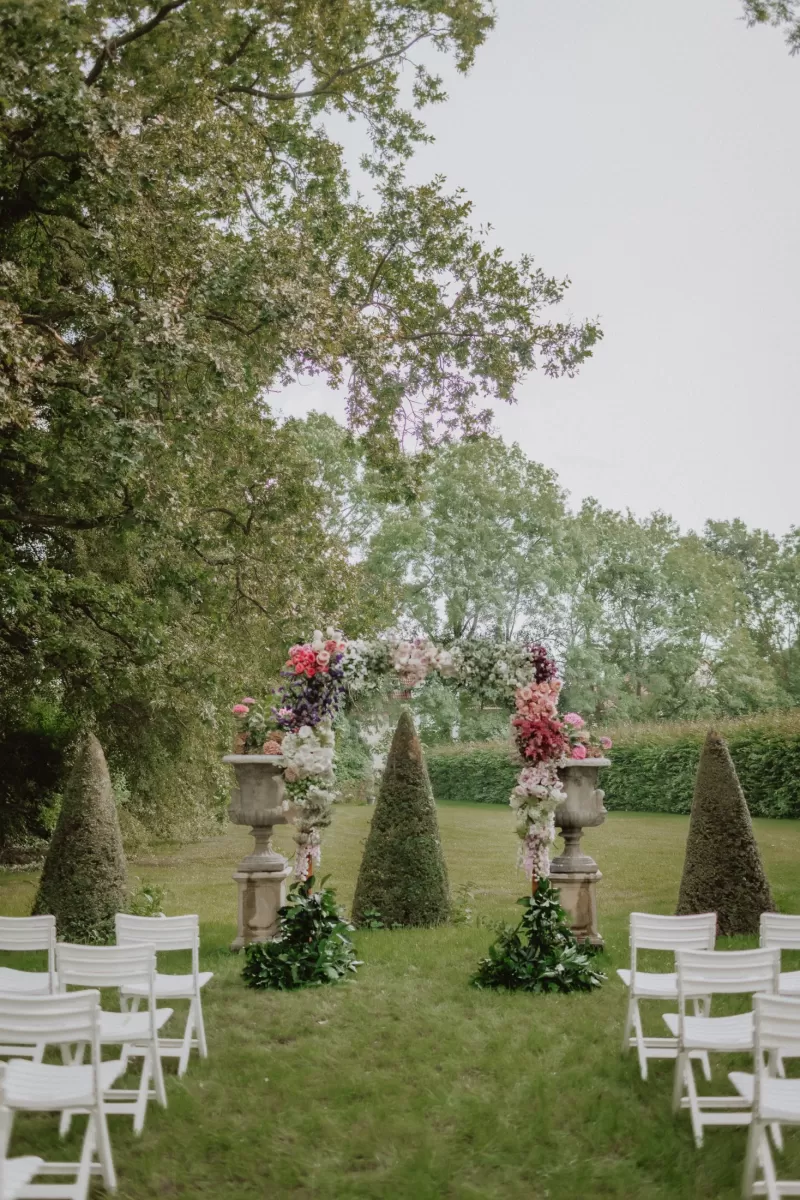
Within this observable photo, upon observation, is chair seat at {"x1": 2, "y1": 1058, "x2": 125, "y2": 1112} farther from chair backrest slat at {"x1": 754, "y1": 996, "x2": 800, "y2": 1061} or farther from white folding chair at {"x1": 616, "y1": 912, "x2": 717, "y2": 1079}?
white folding chair at {"x1": 616, "y1": 912, "x2": 717, "y2": 1079}

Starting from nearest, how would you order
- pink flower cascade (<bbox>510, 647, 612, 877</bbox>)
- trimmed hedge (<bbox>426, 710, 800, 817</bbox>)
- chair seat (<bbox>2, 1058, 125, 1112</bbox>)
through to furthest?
chair seat (<bbox>2, 1058, 125, 1112</bbox>)
pink flower cascade (<bbox>510, 647, 612, 877</bbox>)
trimmed hedge (<bbox>426, 710, 800, 817</bbox>)

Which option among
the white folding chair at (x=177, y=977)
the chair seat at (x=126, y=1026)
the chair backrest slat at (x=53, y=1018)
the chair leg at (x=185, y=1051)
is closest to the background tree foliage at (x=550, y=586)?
the white folding chair at (x=177, y=977)

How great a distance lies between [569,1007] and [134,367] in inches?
262

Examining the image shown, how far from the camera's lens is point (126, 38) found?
11.2 m

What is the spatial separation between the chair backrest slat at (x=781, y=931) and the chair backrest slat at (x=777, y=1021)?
223 centimetres

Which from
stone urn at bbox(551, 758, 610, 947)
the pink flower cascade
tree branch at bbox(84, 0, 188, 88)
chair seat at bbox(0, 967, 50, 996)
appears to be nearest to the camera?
chair seat at bbox(0, 967, 50, 996)

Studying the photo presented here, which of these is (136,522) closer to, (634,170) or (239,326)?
(239,326)

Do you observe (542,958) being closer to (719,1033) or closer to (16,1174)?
(719,1033)

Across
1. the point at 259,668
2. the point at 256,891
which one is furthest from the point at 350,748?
the point at 256,891

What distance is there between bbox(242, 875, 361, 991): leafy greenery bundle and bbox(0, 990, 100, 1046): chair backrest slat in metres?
3.96

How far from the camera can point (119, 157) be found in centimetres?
972

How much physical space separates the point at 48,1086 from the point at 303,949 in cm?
410

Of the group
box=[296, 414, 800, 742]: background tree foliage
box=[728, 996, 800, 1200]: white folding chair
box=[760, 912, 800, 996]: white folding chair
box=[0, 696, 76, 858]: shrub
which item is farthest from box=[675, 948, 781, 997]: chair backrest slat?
box=[296, 414, 800, 742]: background tree foliage

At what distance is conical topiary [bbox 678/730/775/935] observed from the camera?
10195 mm
